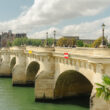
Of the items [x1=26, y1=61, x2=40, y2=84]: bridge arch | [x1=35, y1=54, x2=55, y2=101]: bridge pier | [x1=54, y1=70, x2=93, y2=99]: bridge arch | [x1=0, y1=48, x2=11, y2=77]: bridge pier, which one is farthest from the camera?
[x1=0, y1=48, x2=11, y2=77]: bridge pier

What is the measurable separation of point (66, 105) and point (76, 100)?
294cm

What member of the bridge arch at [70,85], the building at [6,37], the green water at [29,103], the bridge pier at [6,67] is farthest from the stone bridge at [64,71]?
the building at [6,37]

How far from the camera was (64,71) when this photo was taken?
27109 mm

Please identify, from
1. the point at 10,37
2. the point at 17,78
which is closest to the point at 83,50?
the point at 17,78

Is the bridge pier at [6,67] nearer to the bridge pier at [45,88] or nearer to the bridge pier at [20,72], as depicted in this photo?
the bridge pier at [20,72]

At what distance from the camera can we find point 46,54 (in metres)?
30.6

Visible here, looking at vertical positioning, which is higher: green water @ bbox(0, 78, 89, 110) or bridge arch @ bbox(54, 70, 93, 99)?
bridge arch @ bbox(54, 70, 93, 99)

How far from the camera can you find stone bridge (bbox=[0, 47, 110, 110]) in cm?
1852

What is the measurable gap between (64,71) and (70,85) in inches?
211

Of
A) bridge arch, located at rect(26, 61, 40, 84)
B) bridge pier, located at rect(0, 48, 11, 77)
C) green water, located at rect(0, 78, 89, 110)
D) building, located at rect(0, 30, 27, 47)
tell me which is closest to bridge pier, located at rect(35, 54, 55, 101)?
green water, located at rect(0, 78, 89, 110)

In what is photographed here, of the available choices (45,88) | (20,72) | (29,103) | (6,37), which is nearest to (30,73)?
(20,72)

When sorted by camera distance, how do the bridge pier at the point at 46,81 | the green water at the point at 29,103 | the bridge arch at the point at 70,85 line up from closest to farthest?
the green water at the point at 29,103 → the bridge arch at the point at 70,85 → the bridge pier at the point at 46,81

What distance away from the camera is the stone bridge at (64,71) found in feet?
60.8

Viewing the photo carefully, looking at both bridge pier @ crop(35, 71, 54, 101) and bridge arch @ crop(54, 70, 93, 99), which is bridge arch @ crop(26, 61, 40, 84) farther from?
bridge arch @ crop(54, 70, 93, 99)
